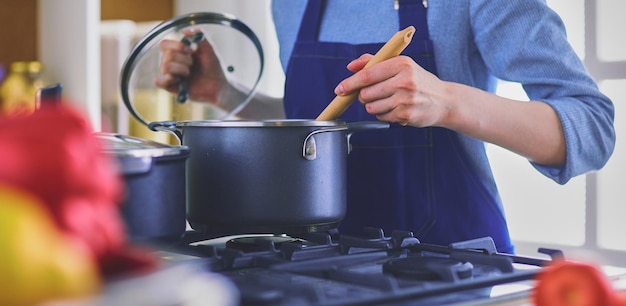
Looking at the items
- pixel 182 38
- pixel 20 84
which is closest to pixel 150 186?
pixel 182 38

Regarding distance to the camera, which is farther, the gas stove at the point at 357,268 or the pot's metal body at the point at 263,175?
the pot's metal body at the point at 263,175

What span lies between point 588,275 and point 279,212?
45 cm

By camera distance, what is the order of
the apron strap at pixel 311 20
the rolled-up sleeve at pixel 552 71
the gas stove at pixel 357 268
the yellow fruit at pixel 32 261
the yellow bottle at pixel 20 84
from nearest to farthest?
the yellow fruit at pixel 32 261, the gas stove at pixel 357 268, the rolled-up sleeve at pixel 552 71, the apron strap at pixel 311 20, the yellow bottle at pixel 20 84

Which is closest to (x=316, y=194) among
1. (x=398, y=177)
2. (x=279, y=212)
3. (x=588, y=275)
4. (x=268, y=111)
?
(x=279, y=212)

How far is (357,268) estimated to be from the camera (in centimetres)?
84

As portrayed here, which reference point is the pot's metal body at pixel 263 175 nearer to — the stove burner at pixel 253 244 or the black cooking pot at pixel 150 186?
the stove burner at pixel 253 244

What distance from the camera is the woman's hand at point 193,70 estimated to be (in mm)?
1250

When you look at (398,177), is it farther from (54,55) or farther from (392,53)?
(54,55)

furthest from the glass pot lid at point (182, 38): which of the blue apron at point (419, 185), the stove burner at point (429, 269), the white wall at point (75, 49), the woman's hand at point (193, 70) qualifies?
the white wall at point (75, 49)

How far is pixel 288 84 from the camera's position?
4.57 feet

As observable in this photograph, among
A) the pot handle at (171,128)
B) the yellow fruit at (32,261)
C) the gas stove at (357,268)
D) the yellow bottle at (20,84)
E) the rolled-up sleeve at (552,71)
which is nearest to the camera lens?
the yellow fruit at (32,261)

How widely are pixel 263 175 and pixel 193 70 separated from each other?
46cm

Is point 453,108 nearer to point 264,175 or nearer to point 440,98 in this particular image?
point 440,98

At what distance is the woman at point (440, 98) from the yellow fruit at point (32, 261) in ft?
2.26
